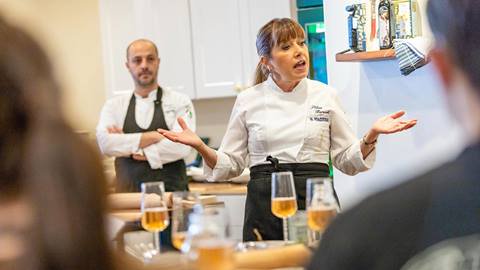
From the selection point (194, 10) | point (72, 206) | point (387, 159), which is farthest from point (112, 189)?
point (194, 10)

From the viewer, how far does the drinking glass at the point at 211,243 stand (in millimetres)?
1590

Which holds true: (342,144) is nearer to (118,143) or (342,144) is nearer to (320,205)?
(320,205)

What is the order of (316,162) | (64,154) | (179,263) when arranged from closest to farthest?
(64,154) < (179,263) < (316,162)

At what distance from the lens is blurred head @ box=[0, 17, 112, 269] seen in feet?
2.07

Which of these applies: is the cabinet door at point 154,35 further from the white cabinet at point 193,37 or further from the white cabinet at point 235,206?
the white cabinet at point 235,206

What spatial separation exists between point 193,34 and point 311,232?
3.12 m

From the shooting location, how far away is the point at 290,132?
3061 mm

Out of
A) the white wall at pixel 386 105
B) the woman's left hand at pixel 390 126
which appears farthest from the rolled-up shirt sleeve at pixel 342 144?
the white wall at pixel 386 105

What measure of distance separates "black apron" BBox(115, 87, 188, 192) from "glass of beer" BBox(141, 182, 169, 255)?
5.63 ft

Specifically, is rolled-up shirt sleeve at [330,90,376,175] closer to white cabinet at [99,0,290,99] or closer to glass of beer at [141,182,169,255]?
glass of beer at [141,182,169,255]

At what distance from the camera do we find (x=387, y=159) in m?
3.53

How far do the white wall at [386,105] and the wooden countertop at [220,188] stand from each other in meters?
0.80

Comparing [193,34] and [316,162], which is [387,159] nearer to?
[316,162]

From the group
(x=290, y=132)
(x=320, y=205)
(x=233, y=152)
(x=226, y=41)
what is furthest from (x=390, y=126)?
(x=226, y=41)
